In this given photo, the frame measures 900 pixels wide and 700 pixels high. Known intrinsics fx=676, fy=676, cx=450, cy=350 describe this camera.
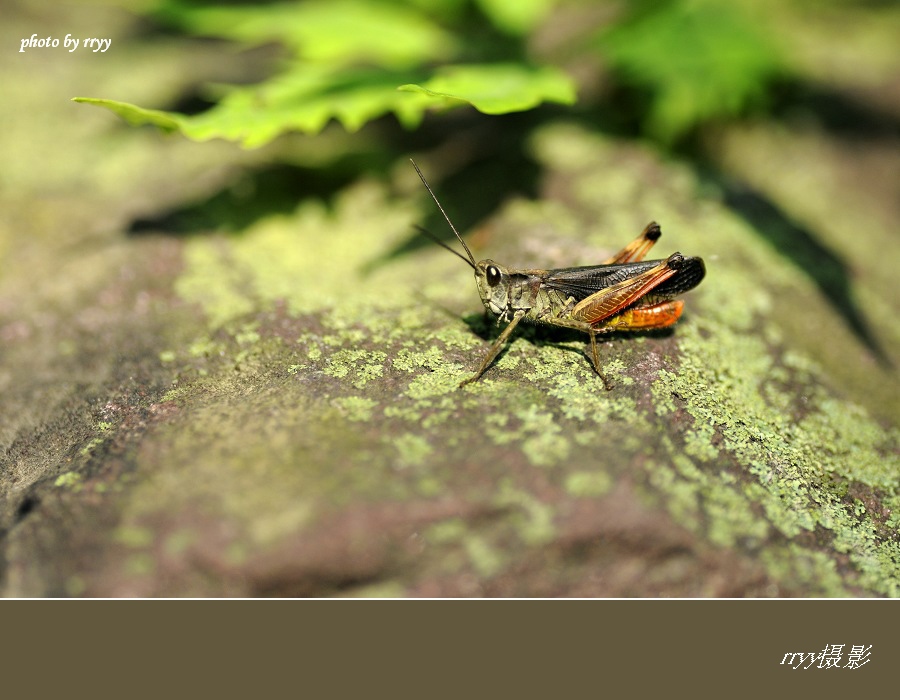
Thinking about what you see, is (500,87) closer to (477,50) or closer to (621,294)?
(621,294)

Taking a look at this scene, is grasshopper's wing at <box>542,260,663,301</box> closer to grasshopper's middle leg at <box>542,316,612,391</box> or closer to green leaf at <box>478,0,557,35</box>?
grasshopper's middle leg at <box>542,316,612,391</box>

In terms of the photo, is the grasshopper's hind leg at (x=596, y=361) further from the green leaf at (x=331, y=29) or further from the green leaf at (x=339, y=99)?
the green leaf at (x=331, y=29)

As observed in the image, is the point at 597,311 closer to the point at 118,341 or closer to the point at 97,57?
the point at 118,341

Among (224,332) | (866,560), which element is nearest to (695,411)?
(866,560)

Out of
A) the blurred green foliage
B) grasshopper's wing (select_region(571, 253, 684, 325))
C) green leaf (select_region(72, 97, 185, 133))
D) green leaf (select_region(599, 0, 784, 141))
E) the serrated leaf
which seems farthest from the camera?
green leaf (select_region(599, 0, 784, 141))

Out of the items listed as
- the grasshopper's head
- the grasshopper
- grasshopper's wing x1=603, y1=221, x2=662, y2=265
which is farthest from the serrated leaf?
grasshopper's wing x1=603, y1=221, x2=662, y2=265
